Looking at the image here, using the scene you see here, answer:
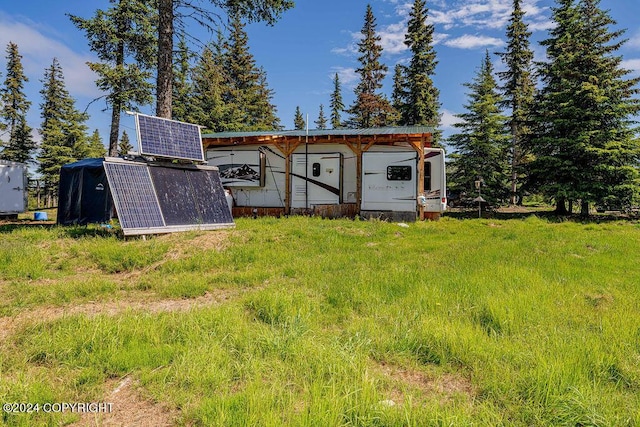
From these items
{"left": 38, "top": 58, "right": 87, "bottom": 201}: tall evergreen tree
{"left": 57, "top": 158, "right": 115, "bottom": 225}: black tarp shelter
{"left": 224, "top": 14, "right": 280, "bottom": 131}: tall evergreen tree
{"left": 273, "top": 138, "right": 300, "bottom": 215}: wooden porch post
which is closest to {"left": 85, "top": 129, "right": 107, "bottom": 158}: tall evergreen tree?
{"left": 38, "top": 58, "right": 87, "bottom": 201}: tall evergreen tree

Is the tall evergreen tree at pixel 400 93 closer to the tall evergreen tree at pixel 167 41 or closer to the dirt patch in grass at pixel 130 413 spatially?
the tall evergreen tree at pixel 167 41

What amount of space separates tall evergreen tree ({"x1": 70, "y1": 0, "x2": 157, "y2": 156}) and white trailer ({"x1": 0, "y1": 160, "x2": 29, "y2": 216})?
3.99m

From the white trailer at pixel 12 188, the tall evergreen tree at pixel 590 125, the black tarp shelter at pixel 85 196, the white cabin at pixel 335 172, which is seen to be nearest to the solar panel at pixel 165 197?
the black tarp shelter at pixel 85 196

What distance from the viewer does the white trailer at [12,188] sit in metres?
13.8

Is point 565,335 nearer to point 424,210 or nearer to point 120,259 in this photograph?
point 120,259

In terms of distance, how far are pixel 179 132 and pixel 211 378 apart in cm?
804

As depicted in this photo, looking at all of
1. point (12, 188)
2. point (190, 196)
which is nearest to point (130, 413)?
point (190, 196)

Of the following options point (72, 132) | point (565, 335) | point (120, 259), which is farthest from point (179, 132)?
point (72, 132)

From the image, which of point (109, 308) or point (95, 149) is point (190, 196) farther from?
point (95, 149)

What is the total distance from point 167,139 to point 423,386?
27.6 feet

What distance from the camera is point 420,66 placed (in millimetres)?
24484

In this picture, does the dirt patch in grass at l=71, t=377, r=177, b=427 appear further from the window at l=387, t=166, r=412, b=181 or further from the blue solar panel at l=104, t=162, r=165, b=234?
the window at l=387, t=166, r=412, b=181

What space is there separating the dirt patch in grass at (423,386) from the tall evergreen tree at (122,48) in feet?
56.2

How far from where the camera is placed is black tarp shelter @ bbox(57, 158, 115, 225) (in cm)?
1115
